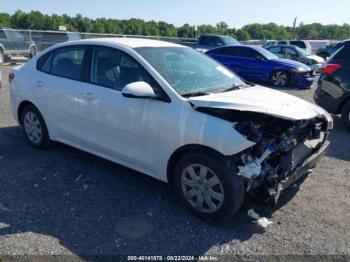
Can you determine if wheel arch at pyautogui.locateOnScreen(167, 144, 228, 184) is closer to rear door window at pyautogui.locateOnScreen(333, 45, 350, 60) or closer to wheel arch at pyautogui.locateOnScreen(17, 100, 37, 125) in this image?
wheel arch at pyautogui.locateOnScreen(17, 100, 37, 125)

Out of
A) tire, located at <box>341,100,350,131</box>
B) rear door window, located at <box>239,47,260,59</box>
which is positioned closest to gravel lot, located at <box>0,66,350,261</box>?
tire, located at <box>341,100,350,131</box>

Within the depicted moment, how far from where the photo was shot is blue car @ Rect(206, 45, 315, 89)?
1288cm

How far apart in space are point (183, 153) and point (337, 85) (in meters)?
4.70

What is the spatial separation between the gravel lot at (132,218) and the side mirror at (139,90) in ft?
3.93

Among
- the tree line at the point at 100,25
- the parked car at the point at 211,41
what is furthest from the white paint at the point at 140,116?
the tree line at the point at 100,25

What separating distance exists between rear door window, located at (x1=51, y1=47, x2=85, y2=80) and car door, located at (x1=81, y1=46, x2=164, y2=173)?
0.76 feet

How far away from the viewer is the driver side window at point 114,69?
4.11 metres

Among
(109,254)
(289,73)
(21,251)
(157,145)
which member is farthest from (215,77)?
(289,73)

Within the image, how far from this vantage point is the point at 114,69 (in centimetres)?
438

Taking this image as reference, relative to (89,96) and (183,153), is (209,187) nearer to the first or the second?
(183,153)

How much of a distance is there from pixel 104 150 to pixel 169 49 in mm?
1500

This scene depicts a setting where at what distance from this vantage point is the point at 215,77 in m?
4.51

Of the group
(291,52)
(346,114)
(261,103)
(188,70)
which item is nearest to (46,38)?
(291,52)

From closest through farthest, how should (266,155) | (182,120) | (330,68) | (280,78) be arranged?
(266,155) < (182,120) < (330,68) < (280,78)
